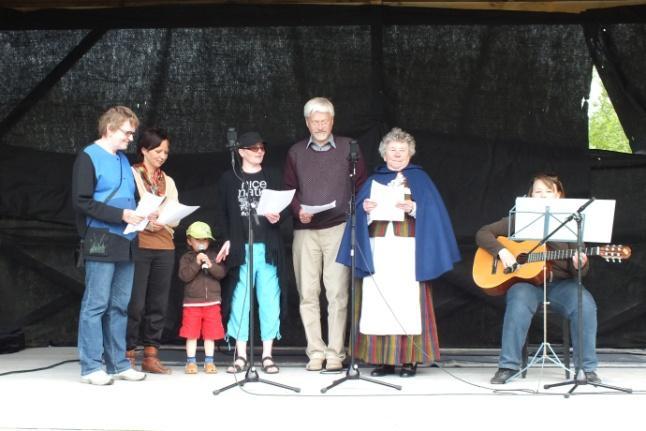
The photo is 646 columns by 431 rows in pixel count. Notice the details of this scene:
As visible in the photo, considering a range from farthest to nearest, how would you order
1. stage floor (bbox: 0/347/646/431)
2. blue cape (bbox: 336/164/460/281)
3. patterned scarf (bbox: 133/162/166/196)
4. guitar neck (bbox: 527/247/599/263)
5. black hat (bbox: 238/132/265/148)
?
patterned scarf (bbox: 133/162/166/196), black hat (bbox: 238/132/265/148), blue cape (bbox: 336/164/460/281), guitar neck (bbox: 527/247/599/263), stage floor (bbox: 0/347/646/431)

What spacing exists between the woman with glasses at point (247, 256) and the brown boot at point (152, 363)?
0.41 metres

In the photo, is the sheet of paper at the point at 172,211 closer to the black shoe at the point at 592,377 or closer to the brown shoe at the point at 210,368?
the brown shoe at the point at 210,368

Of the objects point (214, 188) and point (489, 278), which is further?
point (214, 188)

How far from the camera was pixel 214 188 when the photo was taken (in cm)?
756

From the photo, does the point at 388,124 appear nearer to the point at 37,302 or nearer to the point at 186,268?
the point at 186,268

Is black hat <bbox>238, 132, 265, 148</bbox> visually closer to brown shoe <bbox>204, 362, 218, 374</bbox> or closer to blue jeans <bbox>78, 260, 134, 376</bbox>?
blue jeans <bbox>78, 260, 134, 376</bbox>

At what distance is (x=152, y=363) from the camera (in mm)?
6504

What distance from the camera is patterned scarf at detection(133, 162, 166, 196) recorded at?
6.52 metres

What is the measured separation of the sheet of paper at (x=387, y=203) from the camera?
20.4 ft

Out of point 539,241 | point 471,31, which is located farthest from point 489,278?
point 471,31

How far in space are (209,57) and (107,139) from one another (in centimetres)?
179

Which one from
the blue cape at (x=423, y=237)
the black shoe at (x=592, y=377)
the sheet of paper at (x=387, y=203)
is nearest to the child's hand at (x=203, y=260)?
the blue cape at (x=423, y=237)

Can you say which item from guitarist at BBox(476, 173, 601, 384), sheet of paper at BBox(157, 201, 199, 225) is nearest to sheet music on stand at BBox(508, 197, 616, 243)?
guitarist at BBox(476, 173, 601, 384)

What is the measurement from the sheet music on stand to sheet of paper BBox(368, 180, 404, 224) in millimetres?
742
